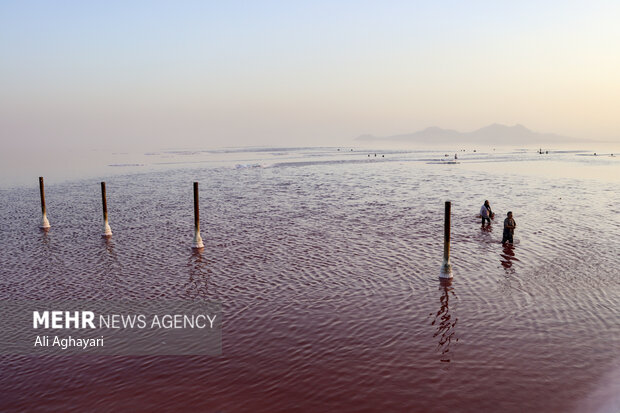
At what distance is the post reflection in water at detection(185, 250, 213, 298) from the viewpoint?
659 inches

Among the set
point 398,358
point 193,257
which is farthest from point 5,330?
point 398,358

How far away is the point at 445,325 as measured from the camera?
13.6 metres

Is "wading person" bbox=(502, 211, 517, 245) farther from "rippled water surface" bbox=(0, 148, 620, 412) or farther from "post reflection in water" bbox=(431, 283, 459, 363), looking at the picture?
"post reflection in water" bbox=(431, 283, 459, 363)

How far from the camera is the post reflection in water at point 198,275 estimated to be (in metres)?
16.8

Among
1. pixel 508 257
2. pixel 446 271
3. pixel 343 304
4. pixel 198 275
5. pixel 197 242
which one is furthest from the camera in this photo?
pixel 197 242

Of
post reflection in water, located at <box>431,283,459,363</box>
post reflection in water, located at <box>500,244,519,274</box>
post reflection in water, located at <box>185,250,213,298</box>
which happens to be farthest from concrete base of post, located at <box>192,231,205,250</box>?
post reflection in water, located at <box>500,244,519,274</box>

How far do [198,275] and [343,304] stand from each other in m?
6.98

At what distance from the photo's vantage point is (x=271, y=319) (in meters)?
14.1

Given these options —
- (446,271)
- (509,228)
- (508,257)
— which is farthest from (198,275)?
(509,228)

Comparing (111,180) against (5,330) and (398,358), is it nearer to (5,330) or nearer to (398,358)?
(5,330)

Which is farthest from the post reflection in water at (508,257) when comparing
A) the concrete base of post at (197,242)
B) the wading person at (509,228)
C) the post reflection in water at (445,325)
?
the concrete base of post at (197,242)

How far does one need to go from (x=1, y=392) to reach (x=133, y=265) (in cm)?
1016

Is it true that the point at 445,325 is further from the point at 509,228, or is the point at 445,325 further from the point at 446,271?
the point at 509,228

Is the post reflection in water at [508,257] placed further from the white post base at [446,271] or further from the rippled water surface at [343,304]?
the white post base at [446,271]
